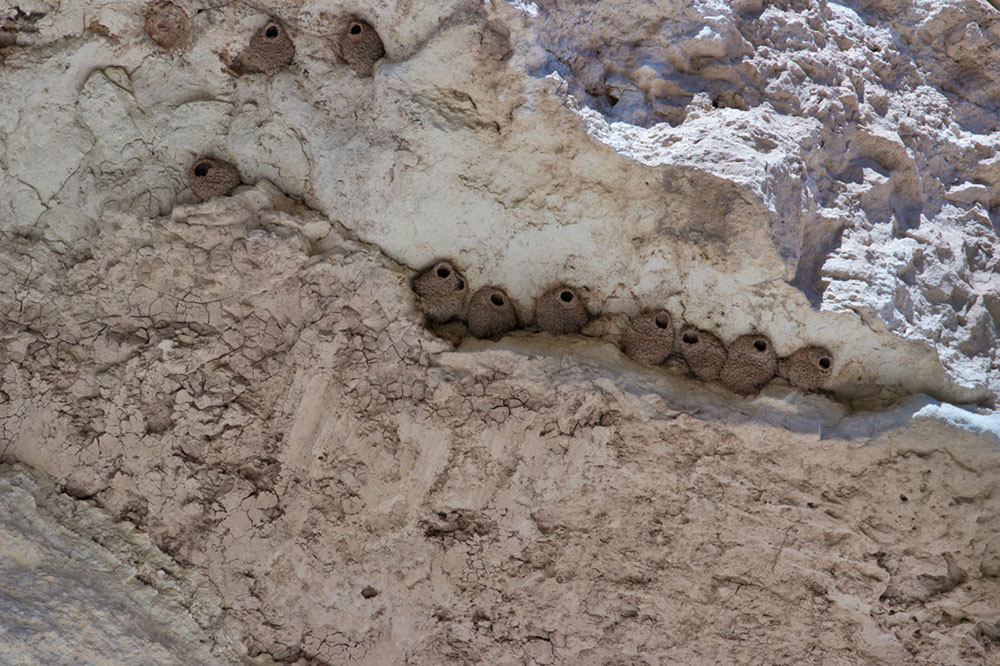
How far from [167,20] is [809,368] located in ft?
7.78

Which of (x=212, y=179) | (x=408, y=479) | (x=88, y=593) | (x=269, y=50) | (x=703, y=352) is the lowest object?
(x=88, y=593)

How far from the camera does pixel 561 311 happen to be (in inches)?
125

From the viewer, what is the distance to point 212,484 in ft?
10.8

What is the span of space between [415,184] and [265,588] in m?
1.48

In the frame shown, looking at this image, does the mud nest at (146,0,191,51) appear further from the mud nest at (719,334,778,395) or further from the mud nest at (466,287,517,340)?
the mud nest at (719,334,778,395)

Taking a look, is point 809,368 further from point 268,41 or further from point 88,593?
point 88,593

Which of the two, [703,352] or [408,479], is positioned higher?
[703,352]

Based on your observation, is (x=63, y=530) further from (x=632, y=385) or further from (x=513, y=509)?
(x=632, y=385)

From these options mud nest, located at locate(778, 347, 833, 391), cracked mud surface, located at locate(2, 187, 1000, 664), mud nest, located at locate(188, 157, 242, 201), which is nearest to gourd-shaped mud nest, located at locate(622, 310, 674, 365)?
cracked mud surface, located at locate(2, 187, 1000, 664)

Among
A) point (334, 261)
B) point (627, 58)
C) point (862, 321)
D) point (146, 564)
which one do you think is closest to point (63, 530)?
point (146, 564)

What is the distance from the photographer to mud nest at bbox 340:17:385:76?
3.09 m

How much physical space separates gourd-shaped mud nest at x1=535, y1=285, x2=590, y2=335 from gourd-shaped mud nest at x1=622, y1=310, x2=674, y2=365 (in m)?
0.17

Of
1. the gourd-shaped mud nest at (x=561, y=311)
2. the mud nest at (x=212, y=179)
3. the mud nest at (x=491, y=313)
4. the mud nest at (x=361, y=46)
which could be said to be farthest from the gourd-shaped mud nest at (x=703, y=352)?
the mud nest at (x=212, y=179)

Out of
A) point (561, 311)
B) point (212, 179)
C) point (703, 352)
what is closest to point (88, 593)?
point (212, 179)
